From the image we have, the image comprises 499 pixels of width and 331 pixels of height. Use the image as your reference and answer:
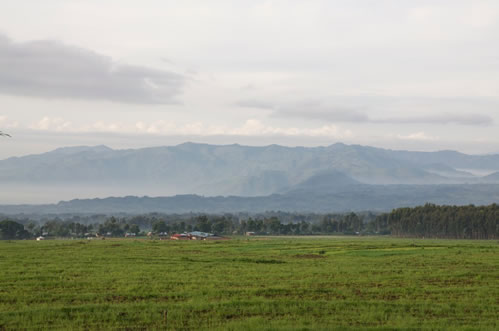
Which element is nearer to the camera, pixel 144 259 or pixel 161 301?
pixel 161 301

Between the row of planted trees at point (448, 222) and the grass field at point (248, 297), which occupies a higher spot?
the row of planted trees at point (448, 222)

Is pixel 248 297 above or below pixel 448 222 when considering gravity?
below

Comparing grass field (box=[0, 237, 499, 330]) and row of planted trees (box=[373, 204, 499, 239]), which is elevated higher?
row of planted trees (box=[373, 204, 499, 239])

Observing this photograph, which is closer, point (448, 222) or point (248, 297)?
point (248, 297)

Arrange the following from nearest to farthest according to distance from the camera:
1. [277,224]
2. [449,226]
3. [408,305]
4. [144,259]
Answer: [408,305] < [144,259] < [449,226] < [277,224]

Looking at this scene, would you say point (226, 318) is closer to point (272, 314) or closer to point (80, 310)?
point (272, 314)

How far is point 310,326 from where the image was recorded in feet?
82.9

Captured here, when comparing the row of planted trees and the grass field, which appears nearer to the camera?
the grass field

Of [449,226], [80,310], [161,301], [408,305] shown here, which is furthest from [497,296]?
[449,226]

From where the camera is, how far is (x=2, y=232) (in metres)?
158

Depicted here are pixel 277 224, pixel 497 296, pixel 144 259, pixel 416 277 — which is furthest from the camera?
pixel 277 224

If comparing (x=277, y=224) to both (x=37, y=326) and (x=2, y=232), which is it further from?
(x=37, y=326)

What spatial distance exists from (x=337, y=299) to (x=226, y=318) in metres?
6.93

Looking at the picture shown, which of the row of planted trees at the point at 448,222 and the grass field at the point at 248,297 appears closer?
the grass field at the point at 248,297
